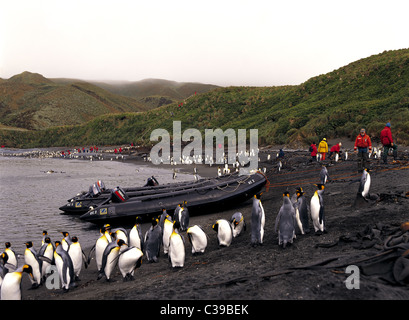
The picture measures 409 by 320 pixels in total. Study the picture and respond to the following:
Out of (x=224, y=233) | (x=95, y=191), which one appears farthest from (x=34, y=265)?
(x=95, y=191)

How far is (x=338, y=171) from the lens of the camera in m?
19.4

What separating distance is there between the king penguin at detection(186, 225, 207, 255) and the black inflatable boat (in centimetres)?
581

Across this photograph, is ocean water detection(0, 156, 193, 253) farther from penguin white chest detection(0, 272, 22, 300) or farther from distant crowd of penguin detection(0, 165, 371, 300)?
penguin white chest detection(0, 272, 22, 300)

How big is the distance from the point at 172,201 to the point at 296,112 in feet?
134

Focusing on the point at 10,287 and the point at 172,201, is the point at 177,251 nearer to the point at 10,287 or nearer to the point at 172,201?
the point at 10,287

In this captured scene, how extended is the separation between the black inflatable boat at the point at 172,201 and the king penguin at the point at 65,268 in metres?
7.13

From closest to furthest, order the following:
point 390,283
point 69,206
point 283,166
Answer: point 390,283 → point 69,206 → point 283,166

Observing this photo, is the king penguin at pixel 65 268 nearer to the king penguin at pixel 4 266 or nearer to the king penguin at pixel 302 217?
the king penguin at pixel 4 266

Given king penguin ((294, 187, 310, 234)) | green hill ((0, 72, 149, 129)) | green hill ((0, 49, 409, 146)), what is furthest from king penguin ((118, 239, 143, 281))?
green hill ((0, 72, 149, 129))

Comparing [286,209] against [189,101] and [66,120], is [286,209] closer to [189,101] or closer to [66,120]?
[189,101]

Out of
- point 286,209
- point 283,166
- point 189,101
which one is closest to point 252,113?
point 189,101

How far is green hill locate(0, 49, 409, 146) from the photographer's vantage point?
37.8 metres
